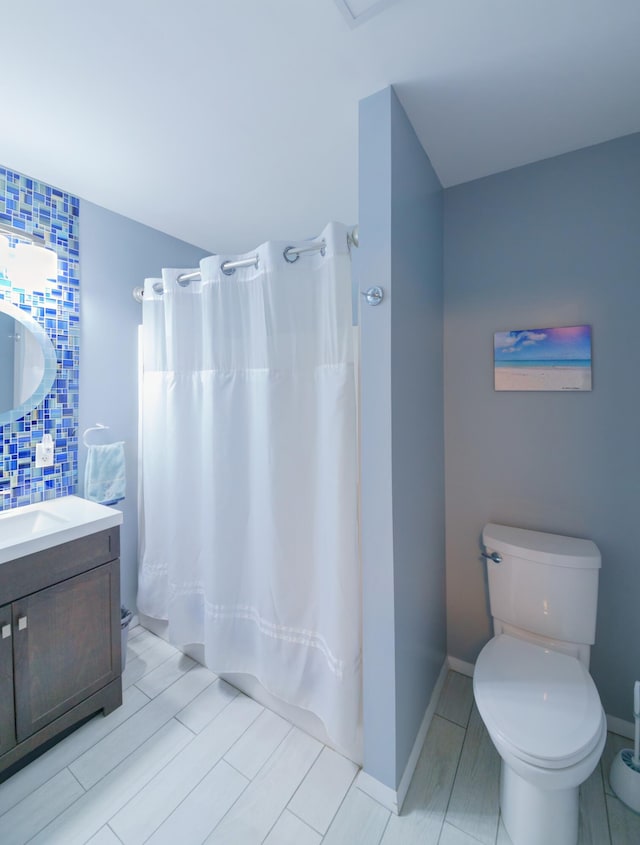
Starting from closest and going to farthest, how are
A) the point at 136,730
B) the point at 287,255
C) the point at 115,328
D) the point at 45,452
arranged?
the point at 287,255
the point at 136,730
the point at 45,452
the point at 115,328

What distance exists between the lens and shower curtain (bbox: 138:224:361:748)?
1.27m

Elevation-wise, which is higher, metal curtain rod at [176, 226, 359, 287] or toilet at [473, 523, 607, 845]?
metal curtain rod at [176, 226, 359, 287]

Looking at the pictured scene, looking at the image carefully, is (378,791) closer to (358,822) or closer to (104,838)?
(358,822)

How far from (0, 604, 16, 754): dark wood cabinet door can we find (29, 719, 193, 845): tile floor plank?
12.4 inches

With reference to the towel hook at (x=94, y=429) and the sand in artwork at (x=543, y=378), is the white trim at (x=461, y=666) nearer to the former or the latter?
the sand in artwork at (x=543, y=378)

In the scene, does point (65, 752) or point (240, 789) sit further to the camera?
point (65, 752)

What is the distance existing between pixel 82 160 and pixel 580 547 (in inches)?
105

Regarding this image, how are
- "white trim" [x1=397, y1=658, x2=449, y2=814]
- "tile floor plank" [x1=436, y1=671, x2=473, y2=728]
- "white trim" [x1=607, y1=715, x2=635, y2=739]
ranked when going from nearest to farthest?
"white trim" [x1=397, y1=658, x2=449, y2=814] → "white trim" [x1=607, y1=715, x2=635, y2=739] → "tile floor plank" [x1=436, y1=671, x2=473, y2=728]


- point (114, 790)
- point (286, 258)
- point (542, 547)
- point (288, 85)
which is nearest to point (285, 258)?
point (286, 258)

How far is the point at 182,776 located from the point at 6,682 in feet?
2.34

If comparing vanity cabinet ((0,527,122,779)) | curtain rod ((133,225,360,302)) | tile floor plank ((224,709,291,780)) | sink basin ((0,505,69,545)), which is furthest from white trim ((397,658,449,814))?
curtain rod ((133,225,360,302))

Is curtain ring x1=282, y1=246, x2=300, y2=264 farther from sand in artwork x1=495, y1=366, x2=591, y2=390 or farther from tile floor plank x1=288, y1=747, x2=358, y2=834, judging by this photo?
tile floor plank x1=288, y1=747, x2=358, y2=834

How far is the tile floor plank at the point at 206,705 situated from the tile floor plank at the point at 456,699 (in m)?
0.97

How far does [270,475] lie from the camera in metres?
1.43
